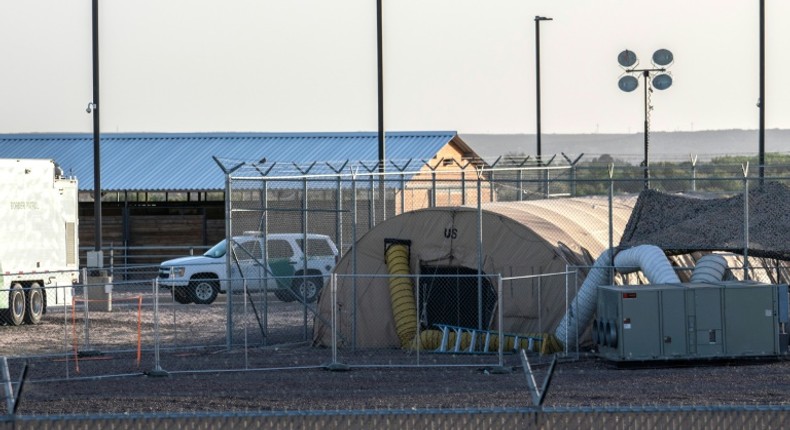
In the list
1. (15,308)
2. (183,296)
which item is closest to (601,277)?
(15,308)

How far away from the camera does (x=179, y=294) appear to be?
122ft

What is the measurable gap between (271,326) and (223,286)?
832 cm

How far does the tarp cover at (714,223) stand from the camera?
76.3ft

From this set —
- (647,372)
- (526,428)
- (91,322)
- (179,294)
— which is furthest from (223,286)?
(526,428)

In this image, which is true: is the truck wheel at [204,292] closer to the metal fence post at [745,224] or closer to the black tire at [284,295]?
the black tire at [284,295]

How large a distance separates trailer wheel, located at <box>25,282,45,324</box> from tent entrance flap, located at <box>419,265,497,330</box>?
11.1 m

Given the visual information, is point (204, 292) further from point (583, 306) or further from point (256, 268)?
point (583, 306)

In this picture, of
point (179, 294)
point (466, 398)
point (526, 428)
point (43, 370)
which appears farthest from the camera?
point (179, 294)

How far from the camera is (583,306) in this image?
22.7m

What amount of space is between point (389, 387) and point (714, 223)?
744cm

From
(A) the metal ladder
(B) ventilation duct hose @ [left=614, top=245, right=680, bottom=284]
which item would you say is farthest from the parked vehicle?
(B) ventilation duct hose @ [left=614, top=245, right=680, bottom=284]

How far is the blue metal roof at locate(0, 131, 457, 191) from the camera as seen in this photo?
51.4m

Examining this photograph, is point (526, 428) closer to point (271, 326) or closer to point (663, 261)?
point (663, 261)

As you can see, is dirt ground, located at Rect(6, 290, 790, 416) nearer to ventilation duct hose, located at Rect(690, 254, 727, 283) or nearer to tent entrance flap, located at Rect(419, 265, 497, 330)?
tent entrance flap, located at Rect(419, 265, 497, 330)
